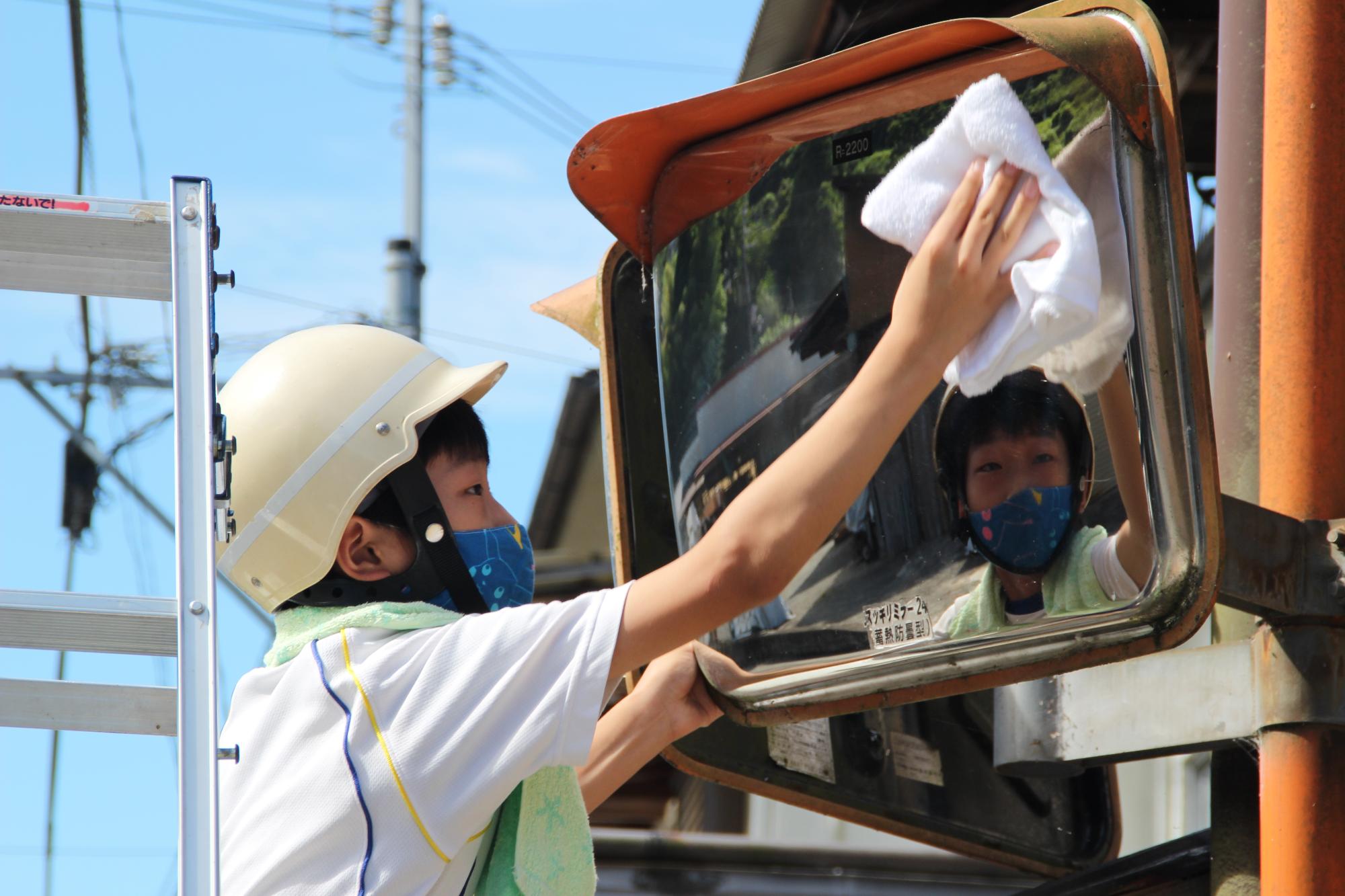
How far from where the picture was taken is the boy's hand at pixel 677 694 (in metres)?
2.70

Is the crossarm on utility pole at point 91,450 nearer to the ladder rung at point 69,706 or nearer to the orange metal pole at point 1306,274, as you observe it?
the ladder rung at point 69,706

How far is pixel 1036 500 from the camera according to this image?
7.80ft

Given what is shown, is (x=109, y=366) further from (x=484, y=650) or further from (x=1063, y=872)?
(x=1063, y=872)

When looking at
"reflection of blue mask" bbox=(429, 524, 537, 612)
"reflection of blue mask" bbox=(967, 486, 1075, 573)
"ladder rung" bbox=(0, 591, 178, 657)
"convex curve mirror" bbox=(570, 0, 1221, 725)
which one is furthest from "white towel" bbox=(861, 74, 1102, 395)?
"ladder rung" bbox=(0, 591, 178, 657)

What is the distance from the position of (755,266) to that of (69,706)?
1.36 metres

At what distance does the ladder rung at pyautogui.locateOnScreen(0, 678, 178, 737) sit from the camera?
6.14 feet

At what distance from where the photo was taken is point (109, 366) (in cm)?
301

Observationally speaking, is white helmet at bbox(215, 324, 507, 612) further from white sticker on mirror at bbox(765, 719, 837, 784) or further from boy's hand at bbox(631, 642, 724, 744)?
white sticker on mirror at bbox(765, 719, 837, 784)

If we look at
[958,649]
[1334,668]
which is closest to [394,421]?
[958,649]

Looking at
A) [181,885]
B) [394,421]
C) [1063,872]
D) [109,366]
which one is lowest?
[1063,872]

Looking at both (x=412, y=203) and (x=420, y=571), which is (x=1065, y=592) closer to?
(x=420, y=571)

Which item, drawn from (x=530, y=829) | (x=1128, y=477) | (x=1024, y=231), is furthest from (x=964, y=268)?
(x=530, y=829)

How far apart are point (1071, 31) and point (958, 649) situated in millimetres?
920

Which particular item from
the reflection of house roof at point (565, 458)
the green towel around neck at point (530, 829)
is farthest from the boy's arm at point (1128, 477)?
the reflection of house roof at point (565, 458)
